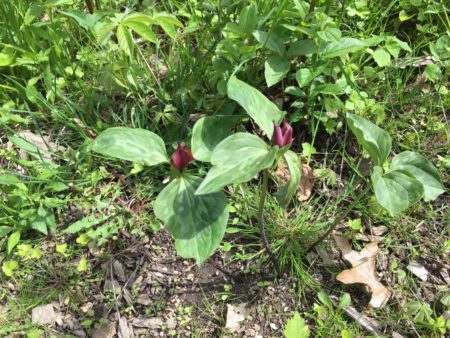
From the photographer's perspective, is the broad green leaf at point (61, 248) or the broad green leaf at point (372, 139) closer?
the broad green leaf at point (372, 139)

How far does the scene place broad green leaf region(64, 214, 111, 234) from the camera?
1.82 metres

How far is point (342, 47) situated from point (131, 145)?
3.20ft

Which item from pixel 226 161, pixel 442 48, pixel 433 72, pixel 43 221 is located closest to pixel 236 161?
pixel 226 161

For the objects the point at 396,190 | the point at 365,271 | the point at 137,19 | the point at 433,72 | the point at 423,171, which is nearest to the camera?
the point at 396,190

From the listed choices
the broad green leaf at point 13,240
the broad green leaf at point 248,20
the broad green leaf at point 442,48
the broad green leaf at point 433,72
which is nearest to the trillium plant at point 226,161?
the broad green leaf at point 248,20

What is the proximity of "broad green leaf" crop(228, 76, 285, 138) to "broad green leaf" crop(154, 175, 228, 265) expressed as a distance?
26 centimetres

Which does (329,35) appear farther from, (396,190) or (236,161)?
(236,161)

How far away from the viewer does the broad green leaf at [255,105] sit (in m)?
1.33

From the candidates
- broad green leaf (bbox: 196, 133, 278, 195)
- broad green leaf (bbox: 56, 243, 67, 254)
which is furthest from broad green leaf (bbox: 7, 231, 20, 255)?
broad green leaf (bbox: 196, 133, 278, 195)

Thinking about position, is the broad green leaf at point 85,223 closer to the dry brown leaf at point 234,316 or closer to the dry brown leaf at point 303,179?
the dry brown leaf at point 234,316

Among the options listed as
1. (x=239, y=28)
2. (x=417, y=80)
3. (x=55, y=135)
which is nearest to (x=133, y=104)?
(x=55, y=135)

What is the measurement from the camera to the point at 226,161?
119 centimetres

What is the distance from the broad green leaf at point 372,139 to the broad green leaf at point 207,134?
1.31ft

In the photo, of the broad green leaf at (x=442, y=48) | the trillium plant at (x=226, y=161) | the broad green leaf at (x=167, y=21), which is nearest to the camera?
the trillium plant at (x=226, y=161)
